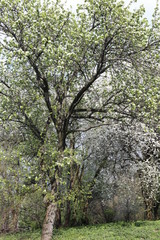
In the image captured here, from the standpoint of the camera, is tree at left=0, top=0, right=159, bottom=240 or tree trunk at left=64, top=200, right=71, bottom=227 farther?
tree trunk at left=64, top=200, right=71, bottom=227

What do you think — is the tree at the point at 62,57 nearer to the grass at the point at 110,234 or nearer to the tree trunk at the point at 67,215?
the grass at the point at 110,234

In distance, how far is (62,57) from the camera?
843 centimetres

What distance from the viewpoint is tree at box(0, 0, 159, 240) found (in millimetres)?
8539

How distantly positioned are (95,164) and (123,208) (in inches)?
167

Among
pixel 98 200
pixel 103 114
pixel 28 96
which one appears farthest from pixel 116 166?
pixel 28 96

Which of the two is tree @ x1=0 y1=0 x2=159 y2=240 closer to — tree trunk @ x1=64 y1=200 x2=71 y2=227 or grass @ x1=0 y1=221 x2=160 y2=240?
grass @ x1=0 y1=221 x2=160 y2=240

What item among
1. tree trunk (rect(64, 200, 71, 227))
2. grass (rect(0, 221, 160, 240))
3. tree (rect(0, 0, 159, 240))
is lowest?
grass (rect(0, 221, 160, 240))

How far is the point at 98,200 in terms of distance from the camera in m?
18.5

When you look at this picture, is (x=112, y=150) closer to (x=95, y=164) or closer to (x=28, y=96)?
(x=95, y=164)

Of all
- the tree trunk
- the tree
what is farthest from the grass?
the tree

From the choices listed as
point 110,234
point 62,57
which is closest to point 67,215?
point 110,234

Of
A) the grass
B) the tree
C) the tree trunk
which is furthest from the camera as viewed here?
the tree trunk

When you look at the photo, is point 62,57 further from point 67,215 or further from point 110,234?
point 67,215

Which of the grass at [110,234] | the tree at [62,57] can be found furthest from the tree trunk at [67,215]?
the tree at [62,57]
